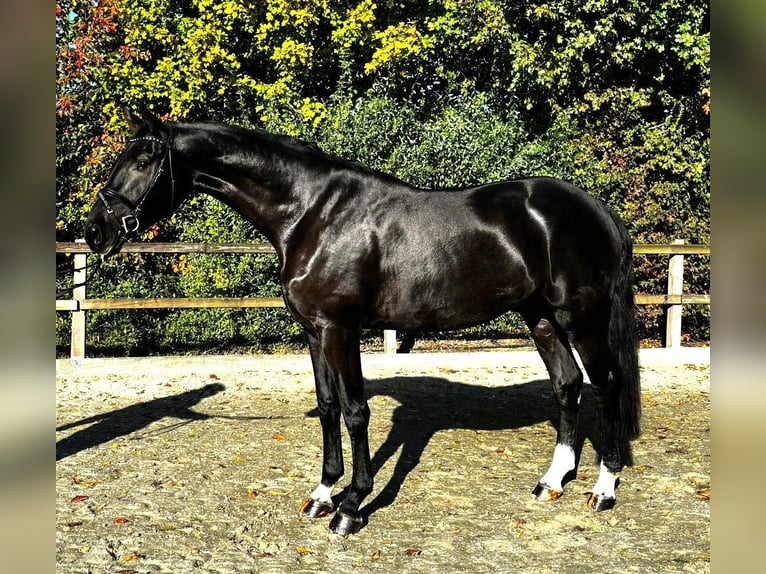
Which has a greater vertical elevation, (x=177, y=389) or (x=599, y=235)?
(x=599, y=235)

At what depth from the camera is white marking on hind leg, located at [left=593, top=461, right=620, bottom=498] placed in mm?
4012

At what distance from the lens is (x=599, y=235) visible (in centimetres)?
412

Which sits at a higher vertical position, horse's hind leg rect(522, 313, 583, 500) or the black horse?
the black horse

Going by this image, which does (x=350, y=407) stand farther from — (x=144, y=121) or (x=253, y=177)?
(x=144, y=121)

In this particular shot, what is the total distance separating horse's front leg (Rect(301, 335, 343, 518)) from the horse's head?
114cm

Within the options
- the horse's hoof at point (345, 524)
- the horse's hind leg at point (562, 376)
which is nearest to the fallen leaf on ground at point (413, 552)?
the horse's hoof at point (345, 524)

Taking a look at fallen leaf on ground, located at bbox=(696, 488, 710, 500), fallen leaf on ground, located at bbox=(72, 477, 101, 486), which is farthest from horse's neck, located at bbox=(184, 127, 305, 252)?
fallen leaf on ground, located at bbox=(696, 488, 710, 500)

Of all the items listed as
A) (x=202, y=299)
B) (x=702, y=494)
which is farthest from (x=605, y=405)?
(x=202, y=299)

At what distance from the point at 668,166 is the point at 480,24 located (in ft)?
→ 12.8

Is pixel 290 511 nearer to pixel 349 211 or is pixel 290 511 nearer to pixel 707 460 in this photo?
pixel 349 211

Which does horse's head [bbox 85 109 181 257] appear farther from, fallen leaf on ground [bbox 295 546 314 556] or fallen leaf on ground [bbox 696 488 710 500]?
fallen leaf on ground [bbox 696 488 710 500]
